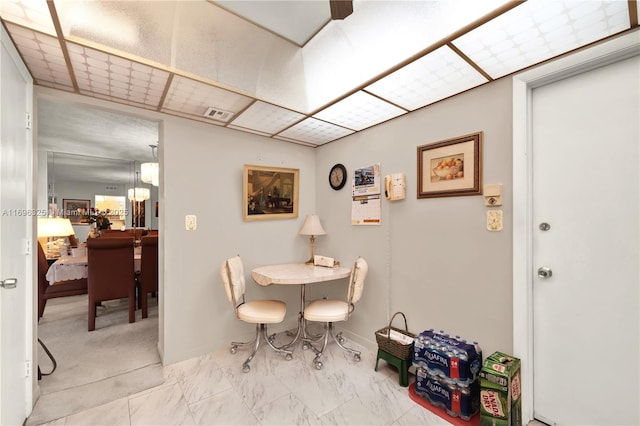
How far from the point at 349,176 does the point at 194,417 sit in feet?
7.92

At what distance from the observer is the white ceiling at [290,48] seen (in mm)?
1335

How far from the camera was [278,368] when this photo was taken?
2395 millimetres

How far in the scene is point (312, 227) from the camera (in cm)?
312

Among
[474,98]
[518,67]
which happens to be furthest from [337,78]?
[518,67]

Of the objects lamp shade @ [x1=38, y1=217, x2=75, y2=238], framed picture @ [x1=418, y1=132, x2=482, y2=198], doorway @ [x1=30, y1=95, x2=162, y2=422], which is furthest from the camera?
lamp shade @ [x1=38, y1=217, x2=75, y2=238]

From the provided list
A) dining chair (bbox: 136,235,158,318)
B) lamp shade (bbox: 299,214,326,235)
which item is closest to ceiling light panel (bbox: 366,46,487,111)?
lamp shade (bbox: 299,214,326,235)

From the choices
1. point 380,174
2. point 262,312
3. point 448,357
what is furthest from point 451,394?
point 380,174

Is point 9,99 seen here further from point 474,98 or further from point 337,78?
point 474,98

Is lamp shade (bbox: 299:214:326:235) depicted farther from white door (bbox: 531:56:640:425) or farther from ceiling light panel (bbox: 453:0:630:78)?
ceiling light panel (bbox: 453:0:630:78)

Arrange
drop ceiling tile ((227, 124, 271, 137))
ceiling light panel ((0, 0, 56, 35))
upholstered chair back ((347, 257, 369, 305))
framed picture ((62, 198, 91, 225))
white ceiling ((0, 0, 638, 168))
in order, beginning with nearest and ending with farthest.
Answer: ceiling light panel ((0, 0, 56, 35)), white ceiling ((0, 0, 638, 168)), upholstered chair back ((347, 257, 369, 305)), drop ceiling tile ((227, 124, 271, 137)), framed picture ((62, 198, 91, 225))

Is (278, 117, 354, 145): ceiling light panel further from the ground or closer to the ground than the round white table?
further from the ground

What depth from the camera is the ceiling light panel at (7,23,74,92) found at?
1.41 meters

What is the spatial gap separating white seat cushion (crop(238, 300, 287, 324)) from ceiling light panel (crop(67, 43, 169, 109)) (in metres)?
1.89

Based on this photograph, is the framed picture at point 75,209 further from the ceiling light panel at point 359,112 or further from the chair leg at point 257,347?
the ceiling light panel at point 359,112
